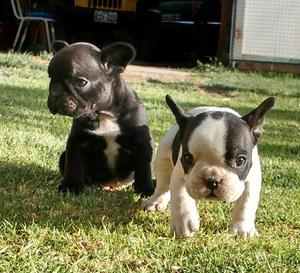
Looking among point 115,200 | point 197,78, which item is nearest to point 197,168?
point 115,200

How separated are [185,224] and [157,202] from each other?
2.04 ft

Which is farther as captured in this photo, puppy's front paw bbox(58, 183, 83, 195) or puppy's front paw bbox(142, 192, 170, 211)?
puppy's front paw bbox(58, 183, 83, 195)

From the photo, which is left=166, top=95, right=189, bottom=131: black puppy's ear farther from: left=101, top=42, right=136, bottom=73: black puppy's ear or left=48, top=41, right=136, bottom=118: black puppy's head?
left=101, top=42, right=136, bottom=73: black puppy's ear

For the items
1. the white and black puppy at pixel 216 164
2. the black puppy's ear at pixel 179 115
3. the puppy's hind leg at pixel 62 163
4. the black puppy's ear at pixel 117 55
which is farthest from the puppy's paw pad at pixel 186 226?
the puppy's hind leg at pixel 62 163

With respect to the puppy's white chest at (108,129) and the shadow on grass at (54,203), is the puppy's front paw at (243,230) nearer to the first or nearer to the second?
the shadow on grass at (54,203)

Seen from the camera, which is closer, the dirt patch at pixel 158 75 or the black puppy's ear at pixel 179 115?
the black puppy's ear at pixel 179 115

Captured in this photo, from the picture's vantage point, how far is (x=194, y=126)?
3354 millimetres

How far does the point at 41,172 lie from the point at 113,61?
95 centimetres

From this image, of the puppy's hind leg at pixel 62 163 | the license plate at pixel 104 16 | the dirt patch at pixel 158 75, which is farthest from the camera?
the license plate at pixel 104 16

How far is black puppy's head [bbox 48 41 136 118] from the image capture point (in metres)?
4.07

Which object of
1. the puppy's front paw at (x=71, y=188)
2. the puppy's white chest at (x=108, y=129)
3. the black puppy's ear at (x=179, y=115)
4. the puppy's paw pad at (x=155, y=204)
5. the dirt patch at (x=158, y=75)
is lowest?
the dirt patch at (x=158, y=75)

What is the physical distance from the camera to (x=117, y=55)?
436 centimetres

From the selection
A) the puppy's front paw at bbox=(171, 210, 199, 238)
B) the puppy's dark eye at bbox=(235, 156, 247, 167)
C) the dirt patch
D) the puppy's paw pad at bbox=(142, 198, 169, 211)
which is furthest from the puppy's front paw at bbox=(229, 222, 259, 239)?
the dirt patch

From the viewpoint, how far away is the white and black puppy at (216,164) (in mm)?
3254
